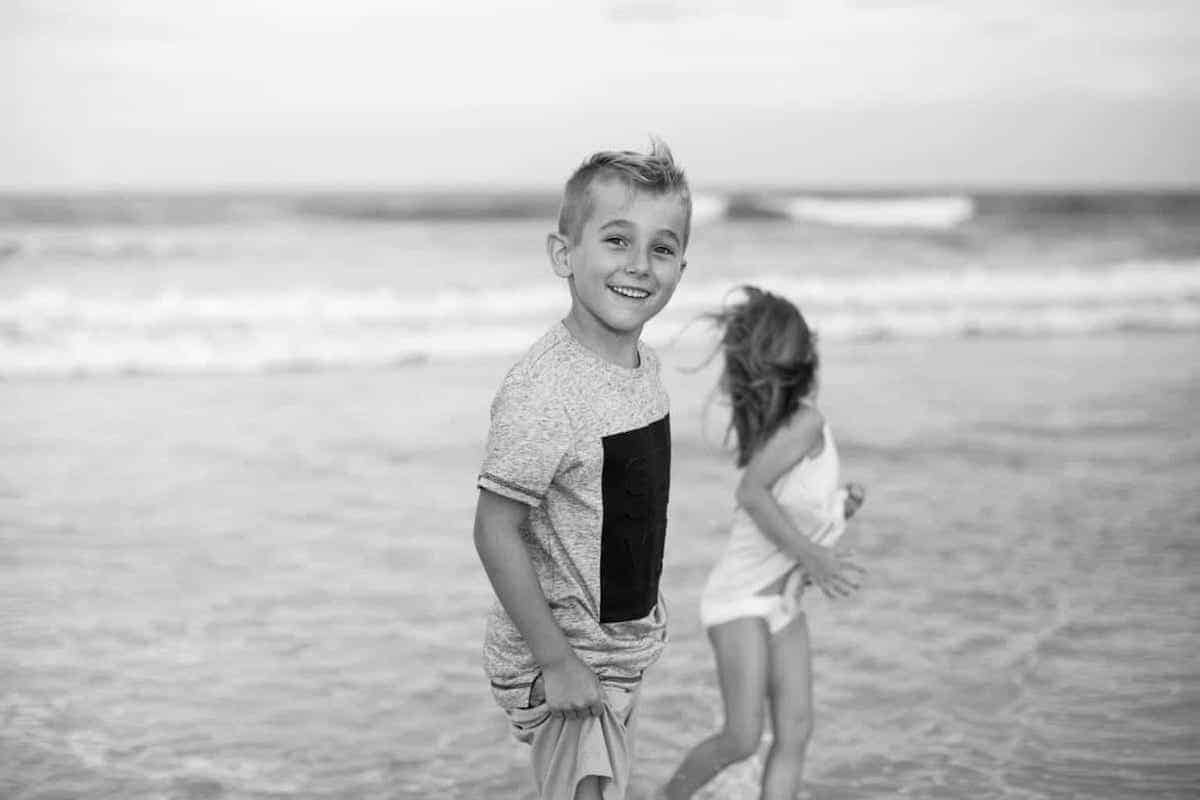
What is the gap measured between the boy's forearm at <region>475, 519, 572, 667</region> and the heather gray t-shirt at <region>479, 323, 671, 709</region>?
76mm

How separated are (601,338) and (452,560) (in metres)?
3.45

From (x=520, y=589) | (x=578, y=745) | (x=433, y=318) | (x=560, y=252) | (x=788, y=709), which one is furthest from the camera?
(x=433, y=318)

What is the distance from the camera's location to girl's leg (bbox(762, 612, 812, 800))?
3391 millimetres

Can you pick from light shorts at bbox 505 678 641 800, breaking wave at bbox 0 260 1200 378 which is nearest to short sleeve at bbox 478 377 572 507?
light shorts at bbox 505 678 641 800

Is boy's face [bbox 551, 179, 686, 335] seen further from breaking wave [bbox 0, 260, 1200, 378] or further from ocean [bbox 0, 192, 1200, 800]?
breaking wave [bbox 0, 260, 1200, 378]

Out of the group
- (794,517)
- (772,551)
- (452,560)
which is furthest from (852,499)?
(452,560)

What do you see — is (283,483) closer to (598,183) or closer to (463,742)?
(463,742)

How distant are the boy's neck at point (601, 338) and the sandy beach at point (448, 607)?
1648 millimetres

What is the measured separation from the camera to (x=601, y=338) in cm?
241

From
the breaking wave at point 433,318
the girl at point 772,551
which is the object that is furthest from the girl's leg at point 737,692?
the breaking wave at point 433,318

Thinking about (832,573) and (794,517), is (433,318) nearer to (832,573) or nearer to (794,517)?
(794,517)

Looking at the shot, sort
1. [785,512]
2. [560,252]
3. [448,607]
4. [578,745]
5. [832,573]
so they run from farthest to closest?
[448,607] < [785,512] < [832,573] < [560,252] < [578,745]

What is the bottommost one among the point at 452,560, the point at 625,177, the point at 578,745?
the point at 452,560

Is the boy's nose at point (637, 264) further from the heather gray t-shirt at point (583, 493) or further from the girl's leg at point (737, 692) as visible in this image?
the girl's leg at point (737, 692)
